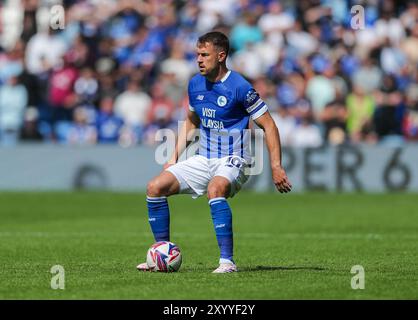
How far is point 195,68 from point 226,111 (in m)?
14.4

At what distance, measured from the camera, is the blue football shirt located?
32.9 ft

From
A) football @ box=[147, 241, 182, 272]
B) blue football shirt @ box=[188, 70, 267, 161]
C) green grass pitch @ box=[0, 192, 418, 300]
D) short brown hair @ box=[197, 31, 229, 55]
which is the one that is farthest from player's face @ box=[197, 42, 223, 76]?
green grass pitch @ box=[0, 192, 418, 300]

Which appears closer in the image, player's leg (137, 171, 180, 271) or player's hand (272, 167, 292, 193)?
player's hand (272, 167, 292, 193)

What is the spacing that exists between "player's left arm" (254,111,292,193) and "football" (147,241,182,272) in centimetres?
122

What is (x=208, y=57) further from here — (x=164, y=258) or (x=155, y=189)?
(x=164, y=258)

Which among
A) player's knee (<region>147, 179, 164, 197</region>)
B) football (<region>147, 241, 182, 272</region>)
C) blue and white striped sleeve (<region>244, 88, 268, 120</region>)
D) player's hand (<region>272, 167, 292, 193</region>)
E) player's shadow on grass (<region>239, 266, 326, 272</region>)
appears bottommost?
player's shadow on grass (<region>239, 266, 326, 272</region>)

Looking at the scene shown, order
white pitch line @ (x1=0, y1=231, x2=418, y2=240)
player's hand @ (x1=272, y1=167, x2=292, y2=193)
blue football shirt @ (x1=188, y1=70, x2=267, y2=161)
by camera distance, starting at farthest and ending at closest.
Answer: white pitch line @ (x1=0, y1=231, x2=418, y2=240), blue football shirt @ (x1=188, y1=70, x2=267, y2=161), player's hand @ (x1=272, y1=167, x2=292, y2=193)

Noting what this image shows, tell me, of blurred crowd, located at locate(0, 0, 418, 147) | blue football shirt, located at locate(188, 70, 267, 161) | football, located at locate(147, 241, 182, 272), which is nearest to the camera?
football, located at locate(147, 241, 182, 272)

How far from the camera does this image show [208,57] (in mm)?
10023

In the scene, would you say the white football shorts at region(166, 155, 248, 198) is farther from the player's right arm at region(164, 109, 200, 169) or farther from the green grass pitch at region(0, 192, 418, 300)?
the green grass pitch at region(0, 192, 418, 300)

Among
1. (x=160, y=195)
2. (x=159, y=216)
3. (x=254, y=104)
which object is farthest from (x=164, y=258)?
(x=254, y=104)

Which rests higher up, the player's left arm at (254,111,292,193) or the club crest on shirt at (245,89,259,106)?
the club crest on shirt at (245,89,259,106)

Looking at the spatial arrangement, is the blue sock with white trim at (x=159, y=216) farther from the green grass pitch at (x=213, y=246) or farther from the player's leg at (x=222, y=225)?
the player's leg at (x=222, y=225)

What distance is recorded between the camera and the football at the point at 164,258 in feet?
32.6
